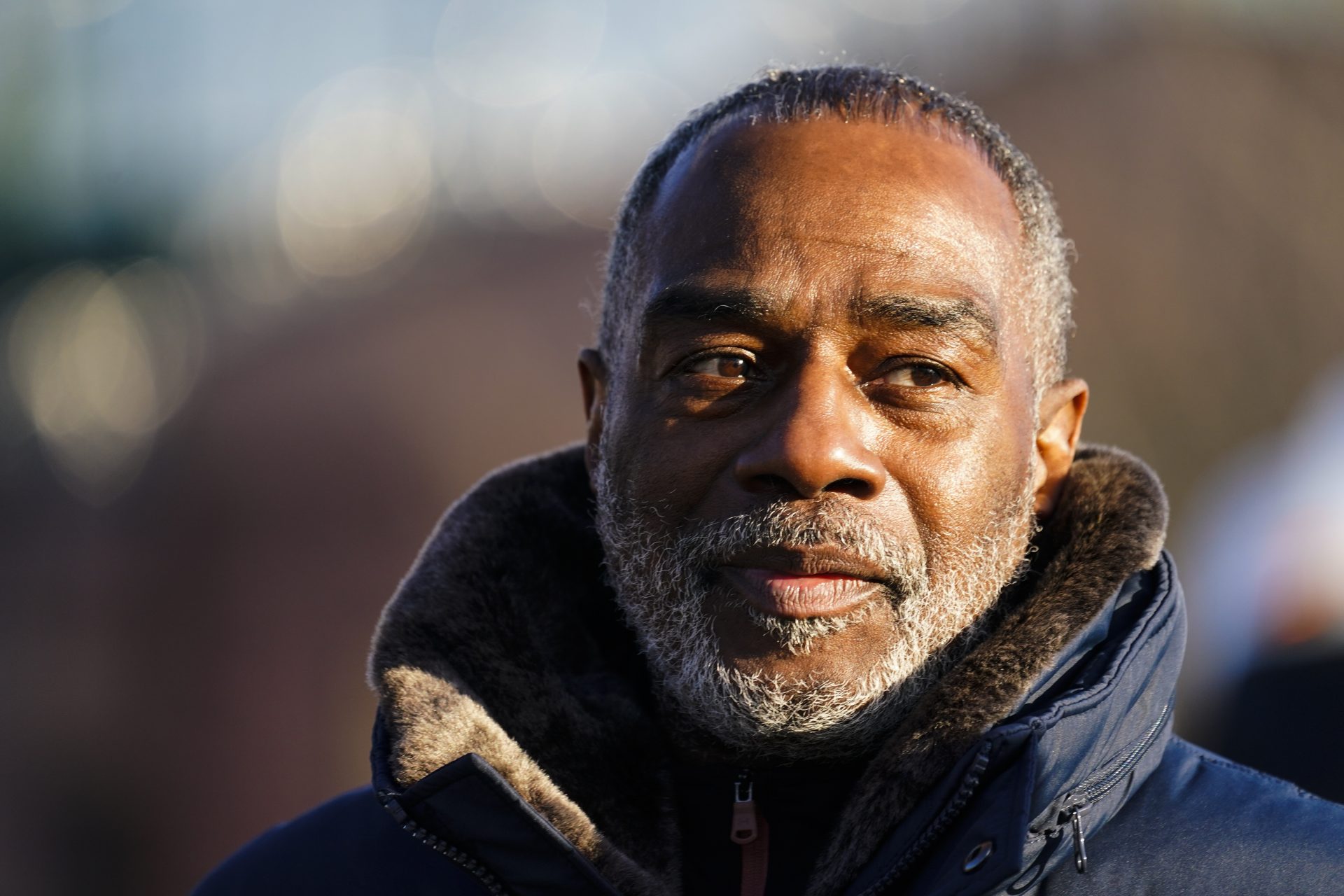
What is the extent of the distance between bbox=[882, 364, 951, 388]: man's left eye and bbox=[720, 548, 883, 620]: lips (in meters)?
0.32

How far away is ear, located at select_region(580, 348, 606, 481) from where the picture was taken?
8.54ft

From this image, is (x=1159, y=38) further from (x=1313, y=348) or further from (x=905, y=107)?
(x=905, y=107)

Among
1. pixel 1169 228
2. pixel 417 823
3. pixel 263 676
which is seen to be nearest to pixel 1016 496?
pixel 417 823

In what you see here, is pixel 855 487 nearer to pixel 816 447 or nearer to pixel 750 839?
pixel 816 447

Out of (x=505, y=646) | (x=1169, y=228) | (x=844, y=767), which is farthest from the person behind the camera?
(x=1169, y=228)

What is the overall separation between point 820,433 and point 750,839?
673 mm

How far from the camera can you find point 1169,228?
9352 millimetres

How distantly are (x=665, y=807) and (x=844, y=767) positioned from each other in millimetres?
309

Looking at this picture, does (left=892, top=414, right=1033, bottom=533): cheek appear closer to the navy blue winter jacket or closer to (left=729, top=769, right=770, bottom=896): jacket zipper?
the navy blue winter jacket

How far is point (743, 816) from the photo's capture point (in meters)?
2.12

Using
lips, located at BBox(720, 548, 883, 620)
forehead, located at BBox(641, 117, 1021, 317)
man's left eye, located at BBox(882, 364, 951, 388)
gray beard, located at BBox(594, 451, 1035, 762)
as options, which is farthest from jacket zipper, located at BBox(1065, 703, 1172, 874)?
forehead, located at BBox(641, 117, 1021, 317)

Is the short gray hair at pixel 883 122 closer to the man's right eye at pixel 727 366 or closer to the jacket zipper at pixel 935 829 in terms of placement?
the man's right eye at pixel 727 366

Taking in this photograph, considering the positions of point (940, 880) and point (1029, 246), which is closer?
point (940, 880)

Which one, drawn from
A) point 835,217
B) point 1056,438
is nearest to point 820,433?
point 835,217
